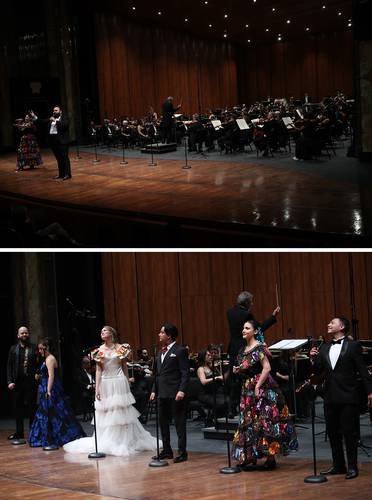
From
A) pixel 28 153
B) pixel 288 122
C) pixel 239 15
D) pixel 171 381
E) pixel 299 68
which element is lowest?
pixel 171 381

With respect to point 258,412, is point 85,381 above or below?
below

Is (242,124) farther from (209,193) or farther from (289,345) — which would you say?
Answer: (289,345)

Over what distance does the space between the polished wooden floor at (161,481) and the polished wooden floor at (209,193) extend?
2.45 m

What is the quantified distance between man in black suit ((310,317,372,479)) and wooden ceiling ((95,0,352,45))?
42.0ft

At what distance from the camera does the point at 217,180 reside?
1034cm

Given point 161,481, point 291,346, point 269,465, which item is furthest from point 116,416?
point 269,465

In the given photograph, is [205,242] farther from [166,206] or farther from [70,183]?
[70,183]

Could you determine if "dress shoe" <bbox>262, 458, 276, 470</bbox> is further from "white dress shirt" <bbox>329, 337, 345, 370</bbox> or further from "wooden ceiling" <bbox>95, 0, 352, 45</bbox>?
"wooden ceiling" <bbox>95, 0, 352, 45</bbox>

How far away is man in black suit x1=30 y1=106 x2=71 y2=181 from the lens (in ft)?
34.0

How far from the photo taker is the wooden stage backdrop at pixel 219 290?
10.5 metres

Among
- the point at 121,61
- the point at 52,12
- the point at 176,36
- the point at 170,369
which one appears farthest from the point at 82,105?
the point at 170,369

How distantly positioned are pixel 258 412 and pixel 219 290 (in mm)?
5758

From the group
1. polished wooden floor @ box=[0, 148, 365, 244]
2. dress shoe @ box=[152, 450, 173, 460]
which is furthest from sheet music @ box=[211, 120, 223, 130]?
dress shoe @ box=[152, 450, 173, 460]

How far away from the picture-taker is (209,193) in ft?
31.0
